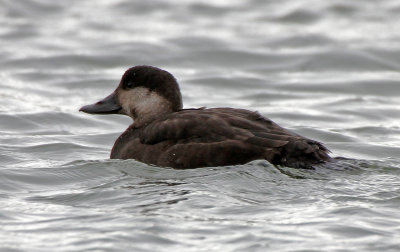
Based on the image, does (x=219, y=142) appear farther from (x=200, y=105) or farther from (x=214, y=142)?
(x=200, y=105)

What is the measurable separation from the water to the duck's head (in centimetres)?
61

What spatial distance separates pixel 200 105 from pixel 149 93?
3551 mm

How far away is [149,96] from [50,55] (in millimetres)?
6470

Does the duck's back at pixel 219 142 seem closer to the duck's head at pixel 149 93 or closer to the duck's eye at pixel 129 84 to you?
the duck's head at pixel 149 93

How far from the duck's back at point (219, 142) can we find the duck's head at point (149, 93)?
434 millimetres

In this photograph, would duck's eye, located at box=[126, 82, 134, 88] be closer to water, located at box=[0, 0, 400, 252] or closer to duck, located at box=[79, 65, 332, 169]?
duck, located at box=[79, 65, 332, 169]

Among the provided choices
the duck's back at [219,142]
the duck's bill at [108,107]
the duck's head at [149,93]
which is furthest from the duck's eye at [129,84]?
the duck's back at [219,142]

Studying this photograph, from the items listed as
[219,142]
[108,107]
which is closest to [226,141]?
[219,142]

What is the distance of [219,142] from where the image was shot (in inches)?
285

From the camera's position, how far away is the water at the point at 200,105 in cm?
605

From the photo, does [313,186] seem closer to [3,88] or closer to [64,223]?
[64,223]

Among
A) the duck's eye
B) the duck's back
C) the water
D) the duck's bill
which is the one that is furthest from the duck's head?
the water

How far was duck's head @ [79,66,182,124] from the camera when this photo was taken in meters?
8.08

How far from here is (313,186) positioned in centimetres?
694
